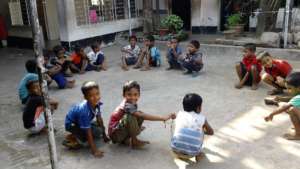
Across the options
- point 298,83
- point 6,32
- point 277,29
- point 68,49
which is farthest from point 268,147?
point 6,32

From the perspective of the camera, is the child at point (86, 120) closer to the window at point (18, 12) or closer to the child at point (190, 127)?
the child at point (190, 127)

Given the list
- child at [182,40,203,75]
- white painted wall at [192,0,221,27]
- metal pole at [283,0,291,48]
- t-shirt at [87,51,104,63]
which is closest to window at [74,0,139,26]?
white painted wall at [192,0,221,27]

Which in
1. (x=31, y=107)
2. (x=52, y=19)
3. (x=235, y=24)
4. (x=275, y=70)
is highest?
(x=52, y=19)

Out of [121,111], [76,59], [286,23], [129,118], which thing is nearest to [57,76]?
[76,59]

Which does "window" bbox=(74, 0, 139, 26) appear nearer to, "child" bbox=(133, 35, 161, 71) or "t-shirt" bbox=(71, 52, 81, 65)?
"t-shirt" bbox=(71, 52, 81, 65)

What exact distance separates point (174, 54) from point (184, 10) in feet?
14.8

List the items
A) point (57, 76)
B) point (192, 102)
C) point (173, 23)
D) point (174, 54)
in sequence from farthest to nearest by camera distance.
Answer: point (173, 23)
point (174, 54)
point (57, 76)
point (192, 102)

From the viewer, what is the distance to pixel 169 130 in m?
3.81

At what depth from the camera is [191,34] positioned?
9.62m

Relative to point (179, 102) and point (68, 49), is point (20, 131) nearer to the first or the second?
point (179, 102)

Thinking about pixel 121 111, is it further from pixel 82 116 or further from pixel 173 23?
pixel 173 23

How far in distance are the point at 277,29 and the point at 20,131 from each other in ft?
21.4

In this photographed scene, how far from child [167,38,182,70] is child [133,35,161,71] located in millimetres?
348

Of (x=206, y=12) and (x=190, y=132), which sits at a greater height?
(x=206, y=12)
